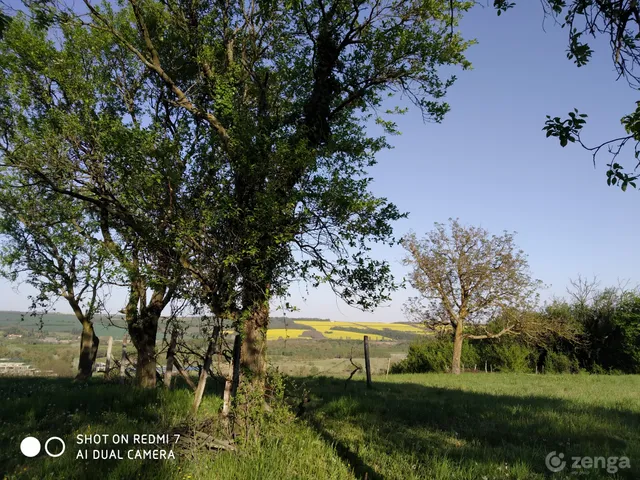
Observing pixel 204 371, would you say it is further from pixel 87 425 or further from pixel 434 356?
pixel 434 356

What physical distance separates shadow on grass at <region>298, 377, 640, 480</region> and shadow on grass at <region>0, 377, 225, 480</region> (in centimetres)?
298

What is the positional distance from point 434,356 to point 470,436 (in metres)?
26.8


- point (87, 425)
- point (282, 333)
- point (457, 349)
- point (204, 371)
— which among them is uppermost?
point (282, 333)

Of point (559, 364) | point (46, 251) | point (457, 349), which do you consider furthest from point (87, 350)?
point (559, 364)

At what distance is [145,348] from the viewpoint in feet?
43.9

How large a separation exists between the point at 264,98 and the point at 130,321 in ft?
28.9

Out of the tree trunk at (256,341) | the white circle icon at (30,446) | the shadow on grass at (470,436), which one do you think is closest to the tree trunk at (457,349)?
the shadow on grass at (470,436)

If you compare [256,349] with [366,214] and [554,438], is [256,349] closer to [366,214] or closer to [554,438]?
[366,214]

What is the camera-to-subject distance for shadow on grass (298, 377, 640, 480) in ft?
18.9

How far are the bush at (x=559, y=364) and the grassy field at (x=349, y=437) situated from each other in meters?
23.7

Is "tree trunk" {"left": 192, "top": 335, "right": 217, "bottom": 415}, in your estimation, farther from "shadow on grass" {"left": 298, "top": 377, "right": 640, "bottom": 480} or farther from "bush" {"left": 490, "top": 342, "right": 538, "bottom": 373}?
"bush" {"left": 490, "top": 342, "right": 538, "bottom": 373}

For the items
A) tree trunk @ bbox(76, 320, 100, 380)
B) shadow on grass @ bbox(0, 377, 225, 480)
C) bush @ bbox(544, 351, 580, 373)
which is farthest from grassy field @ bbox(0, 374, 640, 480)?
bush @ bbox(544, 351, 580, 373)

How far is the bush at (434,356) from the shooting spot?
32438 millimetres

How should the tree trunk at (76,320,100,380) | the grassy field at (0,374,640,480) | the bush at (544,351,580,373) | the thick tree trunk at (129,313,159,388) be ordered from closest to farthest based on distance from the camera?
the grassy field at (0,374,640,480), the thick tree trunk at (129,313,159,388), the tree trunk at (76,320,100,380), the bush at (544,351,580,373)
